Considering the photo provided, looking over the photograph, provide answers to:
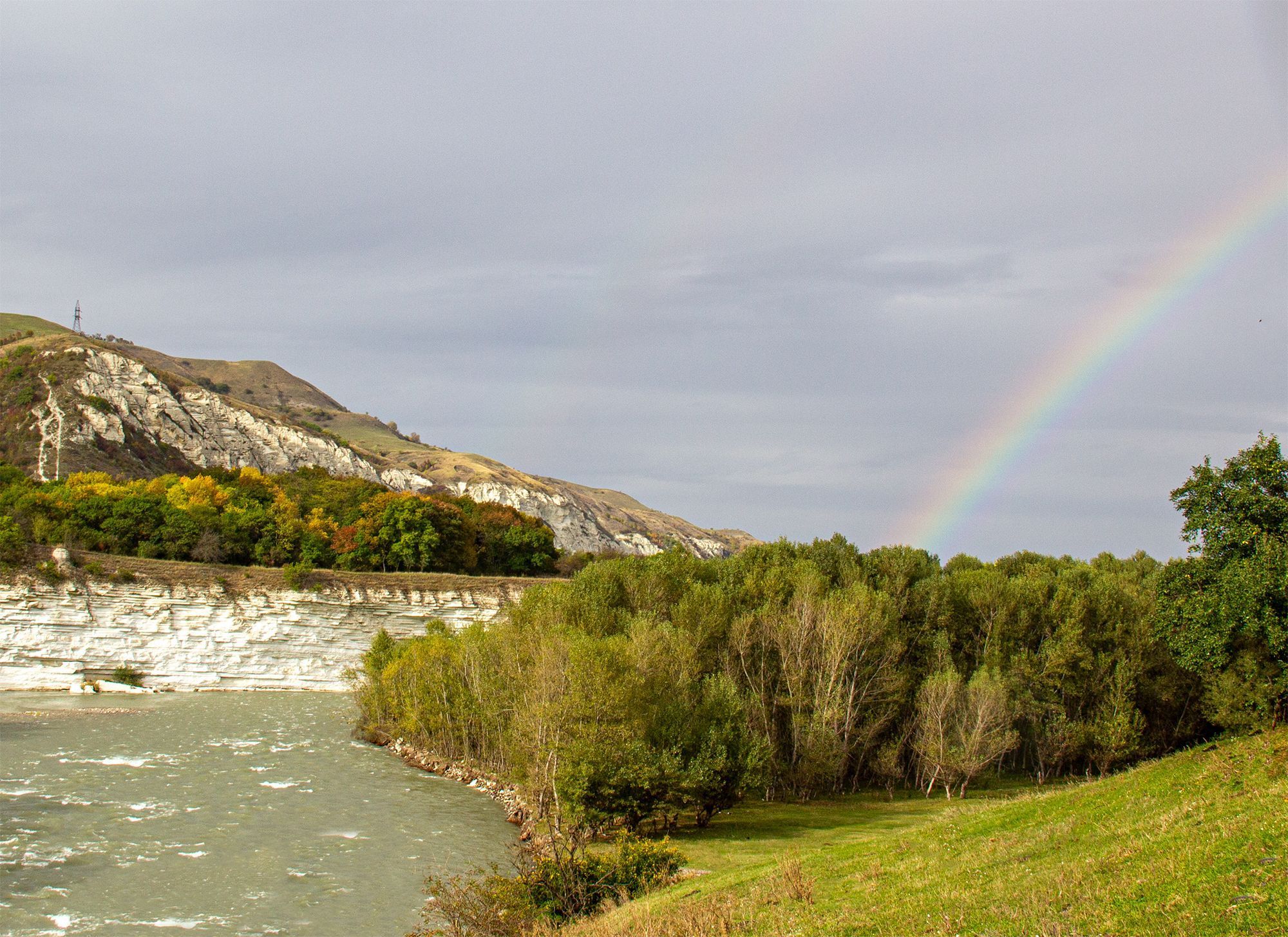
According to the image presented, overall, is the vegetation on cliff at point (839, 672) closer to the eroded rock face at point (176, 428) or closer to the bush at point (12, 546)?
the bush at point (12, 546)

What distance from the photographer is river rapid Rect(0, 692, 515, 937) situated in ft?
77.4

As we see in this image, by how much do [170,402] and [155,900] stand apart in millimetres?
144508

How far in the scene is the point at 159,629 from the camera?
82.0m

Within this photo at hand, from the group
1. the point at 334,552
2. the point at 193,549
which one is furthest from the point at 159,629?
the point at 334,552

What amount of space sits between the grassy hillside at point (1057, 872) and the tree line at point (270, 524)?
81.6 meters

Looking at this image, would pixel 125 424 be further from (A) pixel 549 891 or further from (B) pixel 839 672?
(A) pixel 549 891

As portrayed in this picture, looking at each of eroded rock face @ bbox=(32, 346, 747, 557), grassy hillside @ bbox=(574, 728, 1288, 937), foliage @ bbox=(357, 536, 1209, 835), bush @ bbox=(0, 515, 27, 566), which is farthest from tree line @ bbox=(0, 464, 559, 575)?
grassy hillside @ bbox=(574, 728, 1288, 937)

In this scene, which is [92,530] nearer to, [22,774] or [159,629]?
[159,629]

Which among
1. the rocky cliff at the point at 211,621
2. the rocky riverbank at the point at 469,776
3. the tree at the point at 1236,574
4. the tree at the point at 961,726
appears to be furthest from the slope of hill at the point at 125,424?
the tree at the point at 1236,574

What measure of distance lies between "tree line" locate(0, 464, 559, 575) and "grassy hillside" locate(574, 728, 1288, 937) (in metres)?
81.6

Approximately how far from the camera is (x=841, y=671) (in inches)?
1678


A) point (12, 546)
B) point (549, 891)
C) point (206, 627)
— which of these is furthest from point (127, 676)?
point (549, 891)

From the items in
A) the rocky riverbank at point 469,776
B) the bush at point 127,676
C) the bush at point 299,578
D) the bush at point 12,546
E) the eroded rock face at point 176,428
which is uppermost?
the eroded rock face at point 176,428

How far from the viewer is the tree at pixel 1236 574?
82.4 feet
